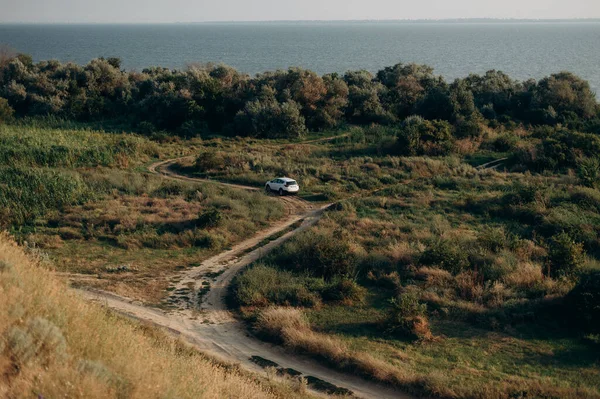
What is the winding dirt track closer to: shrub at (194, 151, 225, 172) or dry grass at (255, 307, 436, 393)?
dry grass at (255, 307, 436, 393)

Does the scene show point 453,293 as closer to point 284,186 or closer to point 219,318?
point 219,318

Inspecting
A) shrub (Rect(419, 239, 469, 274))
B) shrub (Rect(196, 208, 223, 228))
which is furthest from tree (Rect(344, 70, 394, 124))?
shrub (Rect(419, 239, 469, 274))

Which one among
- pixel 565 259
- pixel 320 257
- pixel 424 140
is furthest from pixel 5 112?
pixel 565 259

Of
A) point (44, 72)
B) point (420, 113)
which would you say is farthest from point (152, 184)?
point (44, 72)

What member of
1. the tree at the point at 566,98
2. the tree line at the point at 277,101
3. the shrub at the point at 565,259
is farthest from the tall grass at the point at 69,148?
the tree at the point at 566,98

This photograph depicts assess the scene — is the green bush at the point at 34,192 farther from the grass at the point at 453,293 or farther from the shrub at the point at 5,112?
the shrub at the point at 5,112
